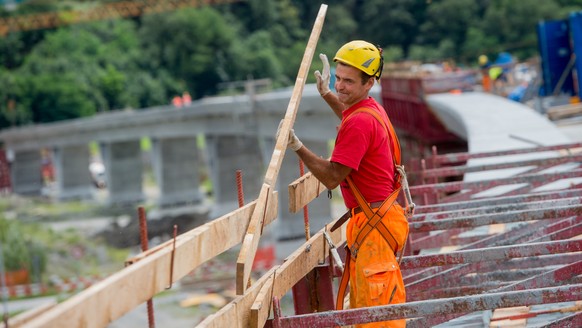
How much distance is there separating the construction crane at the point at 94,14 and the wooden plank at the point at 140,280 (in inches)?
4311

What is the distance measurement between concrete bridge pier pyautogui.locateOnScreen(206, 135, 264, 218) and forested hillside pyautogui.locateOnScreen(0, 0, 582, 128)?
2101 cm

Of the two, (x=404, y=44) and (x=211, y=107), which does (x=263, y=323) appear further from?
(x=404, y=44)

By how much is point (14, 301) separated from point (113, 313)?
128ft

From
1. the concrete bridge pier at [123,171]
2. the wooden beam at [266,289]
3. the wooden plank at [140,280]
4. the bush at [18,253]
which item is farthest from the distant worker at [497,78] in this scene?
the concrete bridge pier at [123,171]

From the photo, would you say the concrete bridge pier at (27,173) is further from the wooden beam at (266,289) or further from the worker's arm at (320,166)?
the worker's arm at (320,166)

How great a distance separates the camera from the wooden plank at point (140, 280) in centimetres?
389

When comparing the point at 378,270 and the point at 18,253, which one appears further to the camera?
the point at 18,253

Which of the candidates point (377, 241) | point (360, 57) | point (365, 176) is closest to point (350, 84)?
point (360, 57)

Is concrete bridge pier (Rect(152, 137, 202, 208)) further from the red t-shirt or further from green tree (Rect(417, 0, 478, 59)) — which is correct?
the red t-shirt

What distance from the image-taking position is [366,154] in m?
6.27

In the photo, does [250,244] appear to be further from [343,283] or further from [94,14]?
[94,14]

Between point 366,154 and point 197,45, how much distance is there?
3931 inches

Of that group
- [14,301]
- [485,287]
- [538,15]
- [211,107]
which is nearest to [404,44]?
[538,15]

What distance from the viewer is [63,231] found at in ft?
207
